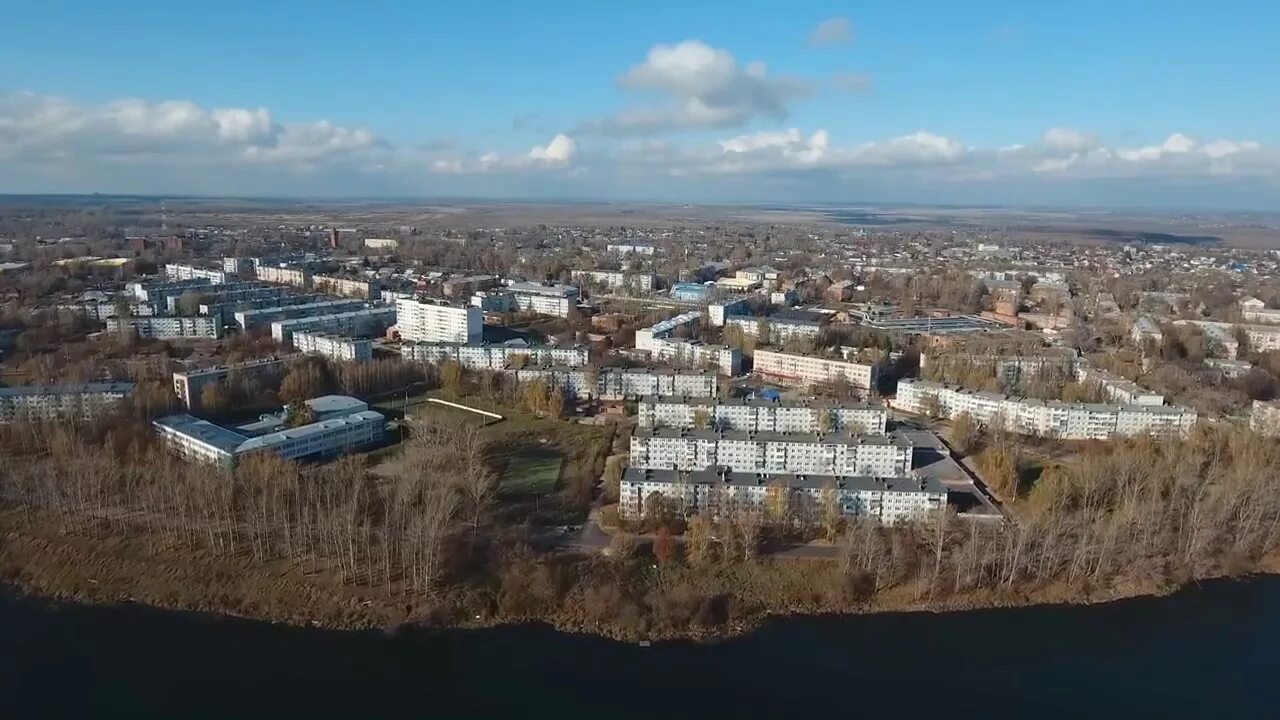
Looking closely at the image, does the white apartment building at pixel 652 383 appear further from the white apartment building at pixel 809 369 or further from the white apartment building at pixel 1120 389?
the white apartment building at pixel 1120 389

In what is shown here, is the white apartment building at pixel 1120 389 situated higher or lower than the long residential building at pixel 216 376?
lower

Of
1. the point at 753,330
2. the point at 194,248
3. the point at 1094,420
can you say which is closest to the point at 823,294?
the point at 753,330

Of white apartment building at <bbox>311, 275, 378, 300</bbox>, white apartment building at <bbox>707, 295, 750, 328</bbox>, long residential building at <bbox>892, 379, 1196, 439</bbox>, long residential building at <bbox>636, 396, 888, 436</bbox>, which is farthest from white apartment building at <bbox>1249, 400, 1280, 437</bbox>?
white apartment building at <bbox>311, 275, 378, 300</bbox>

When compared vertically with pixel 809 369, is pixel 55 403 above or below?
above

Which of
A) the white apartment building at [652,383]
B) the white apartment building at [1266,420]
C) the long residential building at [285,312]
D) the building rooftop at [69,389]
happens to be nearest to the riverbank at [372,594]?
the building rooftop at [69,389]

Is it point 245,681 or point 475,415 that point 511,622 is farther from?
point 475,415

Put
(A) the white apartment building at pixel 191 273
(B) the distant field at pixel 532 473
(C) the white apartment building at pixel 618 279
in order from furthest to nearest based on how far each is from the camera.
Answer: (C) the white apartment building at pixel 618 279 → (A) the white apartment building at pixel 191 273 → (B) the distant field at pixel 532 473

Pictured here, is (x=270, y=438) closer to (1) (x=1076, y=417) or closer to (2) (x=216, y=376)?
(2) (x=216, y=376)

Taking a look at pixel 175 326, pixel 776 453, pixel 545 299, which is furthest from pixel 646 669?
pixel 545 299
